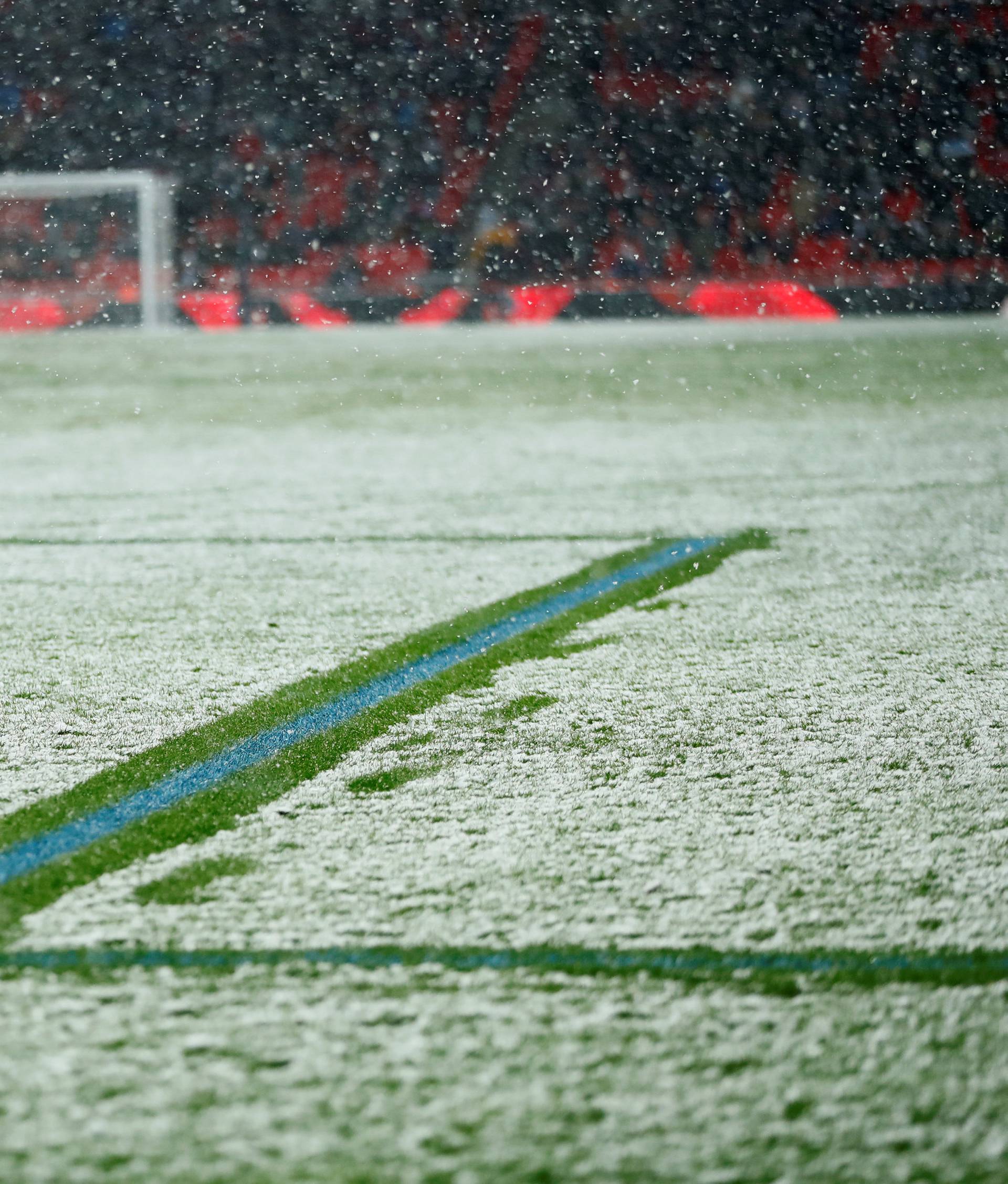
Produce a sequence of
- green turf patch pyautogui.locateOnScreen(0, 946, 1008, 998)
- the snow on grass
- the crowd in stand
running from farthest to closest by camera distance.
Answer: the crowd in stand, green turf patch pyautogui.locateOnScreen(0, 946, 1008, 998), the snow on grass

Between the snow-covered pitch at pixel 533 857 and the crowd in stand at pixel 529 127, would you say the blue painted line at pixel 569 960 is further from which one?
the crowd in stand at pixel 529 127

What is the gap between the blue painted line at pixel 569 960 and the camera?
98cm

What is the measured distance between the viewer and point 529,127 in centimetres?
1952

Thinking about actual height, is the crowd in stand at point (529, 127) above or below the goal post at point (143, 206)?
above

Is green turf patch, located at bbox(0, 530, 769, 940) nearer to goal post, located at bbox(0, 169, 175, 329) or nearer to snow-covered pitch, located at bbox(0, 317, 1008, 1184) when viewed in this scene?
snow-covered pitch, located at bbox(0, 317, 1008, 1184)

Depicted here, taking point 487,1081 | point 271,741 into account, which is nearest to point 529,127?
point 271,741

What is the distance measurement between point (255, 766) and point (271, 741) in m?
0.09

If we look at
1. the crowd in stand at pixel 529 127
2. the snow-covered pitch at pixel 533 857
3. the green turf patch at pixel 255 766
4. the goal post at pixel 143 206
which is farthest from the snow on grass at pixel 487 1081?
the crowd in stand at pixel 529 127

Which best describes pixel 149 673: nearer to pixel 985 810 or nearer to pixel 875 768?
pixel 875 768

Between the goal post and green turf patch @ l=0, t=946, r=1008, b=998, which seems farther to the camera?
the goal post

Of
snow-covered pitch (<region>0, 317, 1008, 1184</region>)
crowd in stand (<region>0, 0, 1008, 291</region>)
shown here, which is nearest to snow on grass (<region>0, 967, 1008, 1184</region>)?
snow-covered pitch (<region>0, 317, 1008, 1184</region>)

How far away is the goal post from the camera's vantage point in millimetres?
14531

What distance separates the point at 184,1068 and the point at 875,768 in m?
0.82

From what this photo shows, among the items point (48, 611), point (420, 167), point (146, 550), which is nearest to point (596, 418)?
point (146, 550)
